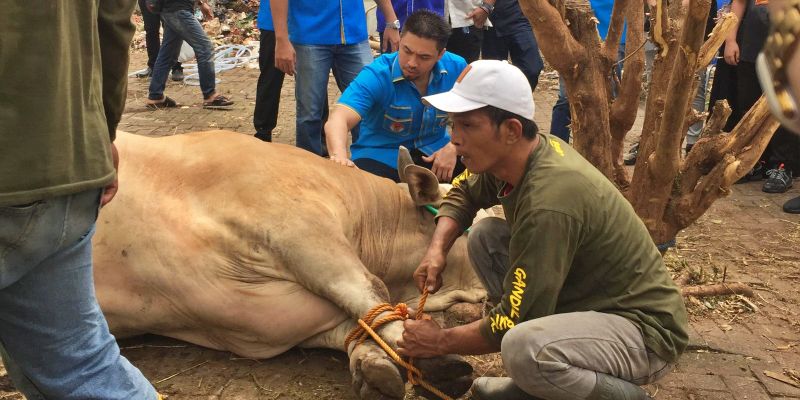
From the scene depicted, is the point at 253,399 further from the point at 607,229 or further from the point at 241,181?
the point at 607,229

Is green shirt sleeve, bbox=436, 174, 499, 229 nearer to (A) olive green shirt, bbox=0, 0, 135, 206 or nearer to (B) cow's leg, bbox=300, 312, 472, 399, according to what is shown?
(B) cow's leg, bbox=300, 312, 472, 399

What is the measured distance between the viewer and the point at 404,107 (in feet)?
17.5

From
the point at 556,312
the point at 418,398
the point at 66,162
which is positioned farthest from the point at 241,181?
the point at 66,162

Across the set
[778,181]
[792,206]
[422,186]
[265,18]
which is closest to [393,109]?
[422,186]

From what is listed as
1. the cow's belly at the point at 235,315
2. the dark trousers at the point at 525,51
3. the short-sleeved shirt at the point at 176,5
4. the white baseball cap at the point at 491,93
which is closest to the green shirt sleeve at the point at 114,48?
the white baseball cap at the point at 491,93

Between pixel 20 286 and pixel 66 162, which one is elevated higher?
pixel 66 162

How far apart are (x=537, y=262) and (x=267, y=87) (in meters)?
4.89

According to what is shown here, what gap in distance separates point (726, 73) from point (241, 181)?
5182mm

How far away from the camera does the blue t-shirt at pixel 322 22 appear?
6.26 metres

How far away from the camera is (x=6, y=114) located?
1.97 m

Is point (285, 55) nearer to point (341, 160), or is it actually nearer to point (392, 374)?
point (341, 160)

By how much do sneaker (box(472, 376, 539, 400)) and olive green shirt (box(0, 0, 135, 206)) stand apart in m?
1.80

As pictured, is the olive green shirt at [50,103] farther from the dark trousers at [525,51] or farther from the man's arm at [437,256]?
the dark trousers at [525,51]

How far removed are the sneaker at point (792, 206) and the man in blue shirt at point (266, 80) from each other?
4.18m
